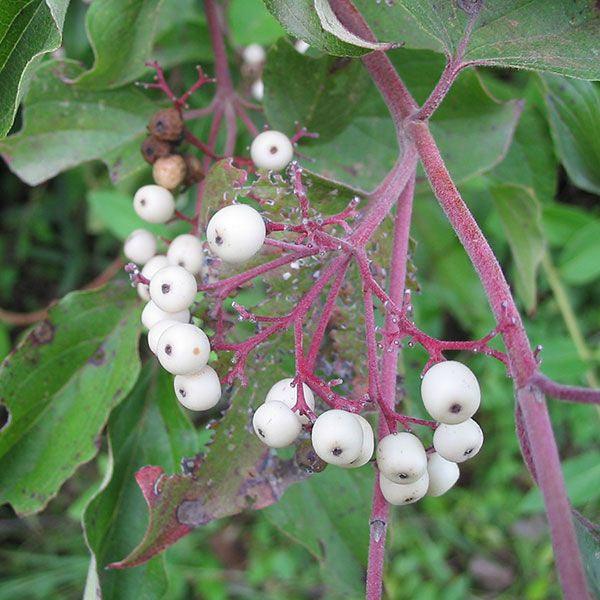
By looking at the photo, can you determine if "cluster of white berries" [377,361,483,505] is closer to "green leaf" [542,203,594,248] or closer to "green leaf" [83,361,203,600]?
"green leaf" [83,361,203,600]

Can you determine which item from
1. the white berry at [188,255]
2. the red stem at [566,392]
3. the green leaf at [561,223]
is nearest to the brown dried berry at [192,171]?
the white berry at [188,255]

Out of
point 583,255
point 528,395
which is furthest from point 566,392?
point 583,255

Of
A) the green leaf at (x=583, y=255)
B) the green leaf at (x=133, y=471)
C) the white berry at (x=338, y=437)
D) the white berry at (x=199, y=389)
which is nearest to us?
the white berry at (x=338, y=437)

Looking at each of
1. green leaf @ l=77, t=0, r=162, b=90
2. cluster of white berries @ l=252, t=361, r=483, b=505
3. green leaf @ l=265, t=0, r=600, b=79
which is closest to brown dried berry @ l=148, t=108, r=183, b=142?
green leaf @ l=77, t=0, r=162, b=90

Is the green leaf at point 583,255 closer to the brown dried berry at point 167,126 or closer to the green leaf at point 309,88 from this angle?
the green leaf at point 309,88

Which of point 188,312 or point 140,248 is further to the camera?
point 140,248

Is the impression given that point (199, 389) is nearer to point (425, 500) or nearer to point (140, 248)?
point (140, 248)

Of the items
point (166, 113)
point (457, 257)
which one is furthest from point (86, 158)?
point (457, 257)
